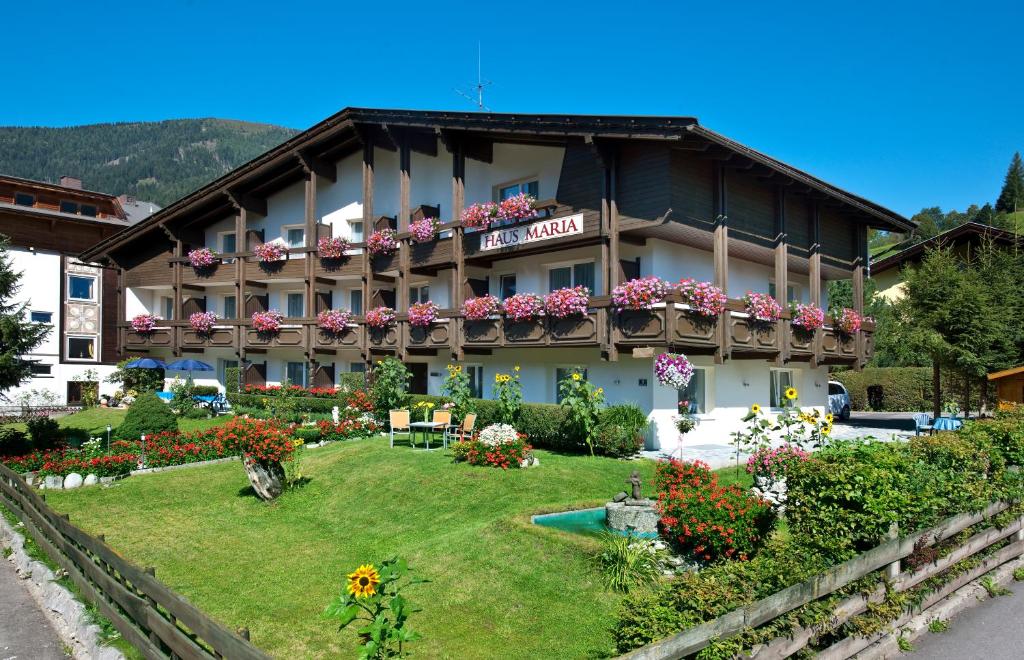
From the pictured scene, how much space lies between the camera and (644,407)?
20297 millimetres

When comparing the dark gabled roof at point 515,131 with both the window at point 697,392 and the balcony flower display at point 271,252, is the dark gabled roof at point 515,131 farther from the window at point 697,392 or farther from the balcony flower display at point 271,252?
the window at point 697,392

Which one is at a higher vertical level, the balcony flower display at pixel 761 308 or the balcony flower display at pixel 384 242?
the balcony flower display at pixel 384 242

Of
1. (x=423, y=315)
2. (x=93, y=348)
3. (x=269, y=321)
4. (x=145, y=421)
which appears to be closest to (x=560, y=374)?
(x=423, y=315)

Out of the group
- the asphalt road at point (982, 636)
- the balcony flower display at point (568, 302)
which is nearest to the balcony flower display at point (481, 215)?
the balcony flower display at point (568, 302)

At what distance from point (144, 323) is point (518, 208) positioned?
25968 millimetres

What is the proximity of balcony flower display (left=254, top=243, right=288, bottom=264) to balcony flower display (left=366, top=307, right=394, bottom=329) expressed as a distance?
304 inches

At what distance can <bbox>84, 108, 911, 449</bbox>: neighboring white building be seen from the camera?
19.8 metres

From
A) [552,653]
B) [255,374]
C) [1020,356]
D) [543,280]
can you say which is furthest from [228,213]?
[1020,356]

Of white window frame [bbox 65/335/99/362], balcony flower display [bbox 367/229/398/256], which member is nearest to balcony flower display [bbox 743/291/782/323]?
balcony flower display [bbox 367/229/398/256]

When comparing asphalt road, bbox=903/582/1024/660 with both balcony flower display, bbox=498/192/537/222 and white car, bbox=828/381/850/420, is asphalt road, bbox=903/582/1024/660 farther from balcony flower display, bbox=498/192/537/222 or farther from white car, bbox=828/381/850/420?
white car, bbox=828/381/850/420

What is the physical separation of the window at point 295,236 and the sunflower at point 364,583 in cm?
3114

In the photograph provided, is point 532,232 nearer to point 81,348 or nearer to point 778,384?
point 778,384

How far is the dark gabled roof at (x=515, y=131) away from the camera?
18.5 metres

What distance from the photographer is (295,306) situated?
35.0m
